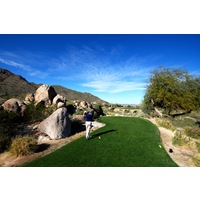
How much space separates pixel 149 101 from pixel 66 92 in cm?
5619

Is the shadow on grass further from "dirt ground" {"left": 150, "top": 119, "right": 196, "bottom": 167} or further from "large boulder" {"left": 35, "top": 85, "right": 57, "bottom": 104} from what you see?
"large boulder" {"left": 35, "top": 85, "right": 57, "bottom": 104}

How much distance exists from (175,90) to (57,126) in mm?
16061

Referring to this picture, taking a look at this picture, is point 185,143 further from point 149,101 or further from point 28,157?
point 149,101

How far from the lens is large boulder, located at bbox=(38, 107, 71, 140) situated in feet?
31.7

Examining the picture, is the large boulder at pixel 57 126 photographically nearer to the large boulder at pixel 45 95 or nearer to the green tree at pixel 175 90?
the large boulder at pixel 45 95

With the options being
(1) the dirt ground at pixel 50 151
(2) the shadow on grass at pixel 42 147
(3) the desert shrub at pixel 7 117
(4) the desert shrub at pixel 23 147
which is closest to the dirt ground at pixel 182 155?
(1) the dirt ground at pixel 50 151

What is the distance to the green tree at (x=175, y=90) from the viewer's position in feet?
61.1

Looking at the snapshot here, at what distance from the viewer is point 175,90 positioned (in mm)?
19328

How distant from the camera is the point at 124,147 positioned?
7.62 meters

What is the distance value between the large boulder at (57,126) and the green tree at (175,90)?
13.3m

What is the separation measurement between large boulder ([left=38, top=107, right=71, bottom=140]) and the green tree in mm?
13316

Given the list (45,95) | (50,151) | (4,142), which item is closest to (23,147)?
(50,151)

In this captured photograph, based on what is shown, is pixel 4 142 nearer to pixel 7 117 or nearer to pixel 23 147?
pixel 23 147
